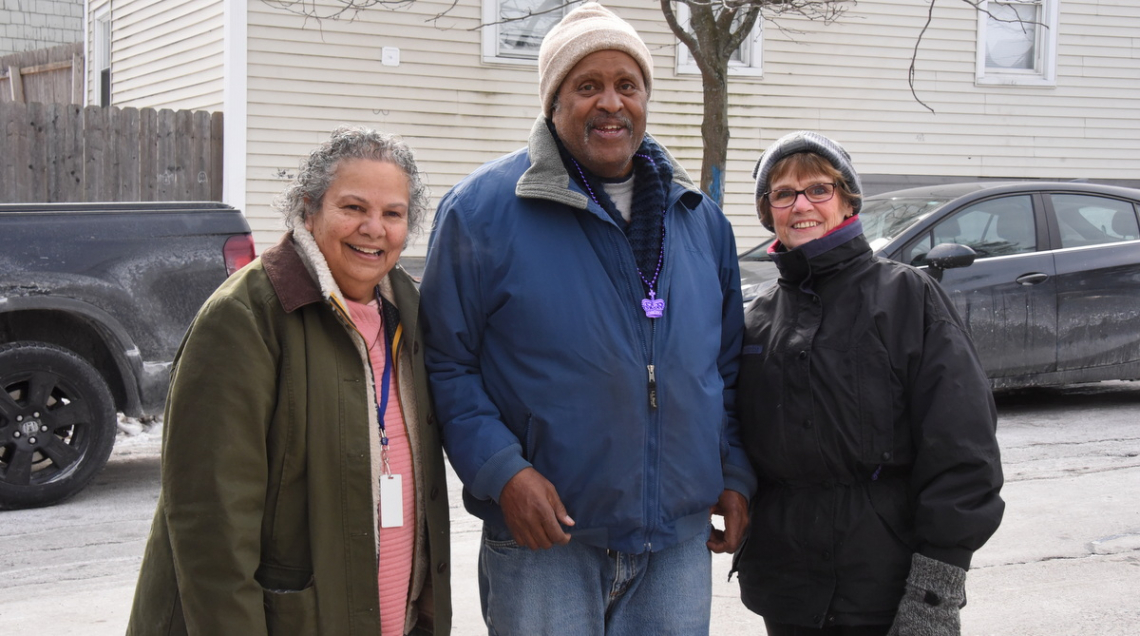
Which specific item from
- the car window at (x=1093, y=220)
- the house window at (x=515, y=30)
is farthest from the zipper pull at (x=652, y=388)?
the house window at (x=515, y=30)

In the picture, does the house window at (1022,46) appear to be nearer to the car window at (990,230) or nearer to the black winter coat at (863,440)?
the car window at (990,230)

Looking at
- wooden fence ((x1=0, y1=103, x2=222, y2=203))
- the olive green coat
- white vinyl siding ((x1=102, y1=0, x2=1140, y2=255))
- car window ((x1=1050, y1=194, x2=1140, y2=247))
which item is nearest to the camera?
Answer: the olive green coat

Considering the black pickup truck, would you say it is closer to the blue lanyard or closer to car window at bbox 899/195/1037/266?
the blue lanyard

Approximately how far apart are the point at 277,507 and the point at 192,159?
32.4 feet

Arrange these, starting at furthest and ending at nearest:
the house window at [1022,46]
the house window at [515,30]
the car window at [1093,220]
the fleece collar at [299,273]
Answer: the house window at [1022,46], the house window at [515,30], the car window at [1093,220], the fleece collar at [299,273]

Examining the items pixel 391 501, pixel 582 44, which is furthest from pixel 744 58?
pixel 391 501

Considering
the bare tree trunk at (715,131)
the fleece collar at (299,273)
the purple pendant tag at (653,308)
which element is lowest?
the purple pendant tag at (653,308)

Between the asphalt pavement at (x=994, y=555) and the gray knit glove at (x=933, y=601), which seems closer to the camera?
the gray knit glove at (x=933, y=601)

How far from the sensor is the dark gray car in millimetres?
7355

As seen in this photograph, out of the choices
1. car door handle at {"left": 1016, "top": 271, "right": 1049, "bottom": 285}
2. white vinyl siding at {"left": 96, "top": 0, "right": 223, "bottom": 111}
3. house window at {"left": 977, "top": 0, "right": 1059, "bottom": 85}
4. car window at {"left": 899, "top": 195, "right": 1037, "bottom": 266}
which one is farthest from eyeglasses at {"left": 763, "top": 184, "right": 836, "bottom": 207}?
house window at {"left": 977, "top": 0, "right": 1059, "bottom": 85}

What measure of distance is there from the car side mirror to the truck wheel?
5.02 metres

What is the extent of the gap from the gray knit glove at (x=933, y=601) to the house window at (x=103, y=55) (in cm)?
1427

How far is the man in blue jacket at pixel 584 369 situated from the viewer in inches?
94.6

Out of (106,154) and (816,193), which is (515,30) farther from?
(816,193)
